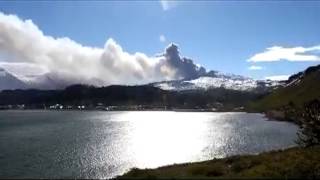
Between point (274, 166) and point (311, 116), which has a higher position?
point (311, 116)

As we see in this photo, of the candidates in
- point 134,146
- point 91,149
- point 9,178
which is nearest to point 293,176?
point 9,178

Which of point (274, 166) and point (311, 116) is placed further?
point (311, 116)

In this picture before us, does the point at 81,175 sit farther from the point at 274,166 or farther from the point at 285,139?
the point at 285,139

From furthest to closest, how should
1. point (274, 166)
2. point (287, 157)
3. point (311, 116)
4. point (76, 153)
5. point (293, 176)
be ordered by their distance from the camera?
point (76, 153) < point (311, 116) < point (287, 157) < point (274, 166) < point (293, 176)

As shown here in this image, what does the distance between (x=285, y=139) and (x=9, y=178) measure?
113 metres

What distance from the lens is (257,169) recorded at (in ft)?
233

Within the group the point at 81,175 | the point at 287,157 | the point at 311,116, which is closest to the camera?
the point at 287,157

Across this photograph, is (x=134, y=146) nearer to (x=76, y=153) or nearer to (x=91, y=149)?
(x=91, y=149)

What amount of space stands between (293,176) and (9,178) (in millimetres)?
56806

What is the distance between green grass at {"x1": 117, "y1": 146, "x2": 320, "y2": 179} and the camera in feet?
209

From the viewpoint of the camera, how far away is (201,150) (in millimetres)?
145375

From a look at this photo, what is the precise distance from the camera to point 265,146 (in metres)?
149

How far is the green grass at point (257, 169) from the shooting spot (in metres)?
63.8

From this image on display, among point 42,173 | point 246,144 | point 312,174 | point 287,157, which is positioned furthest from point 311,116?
point 42,173
